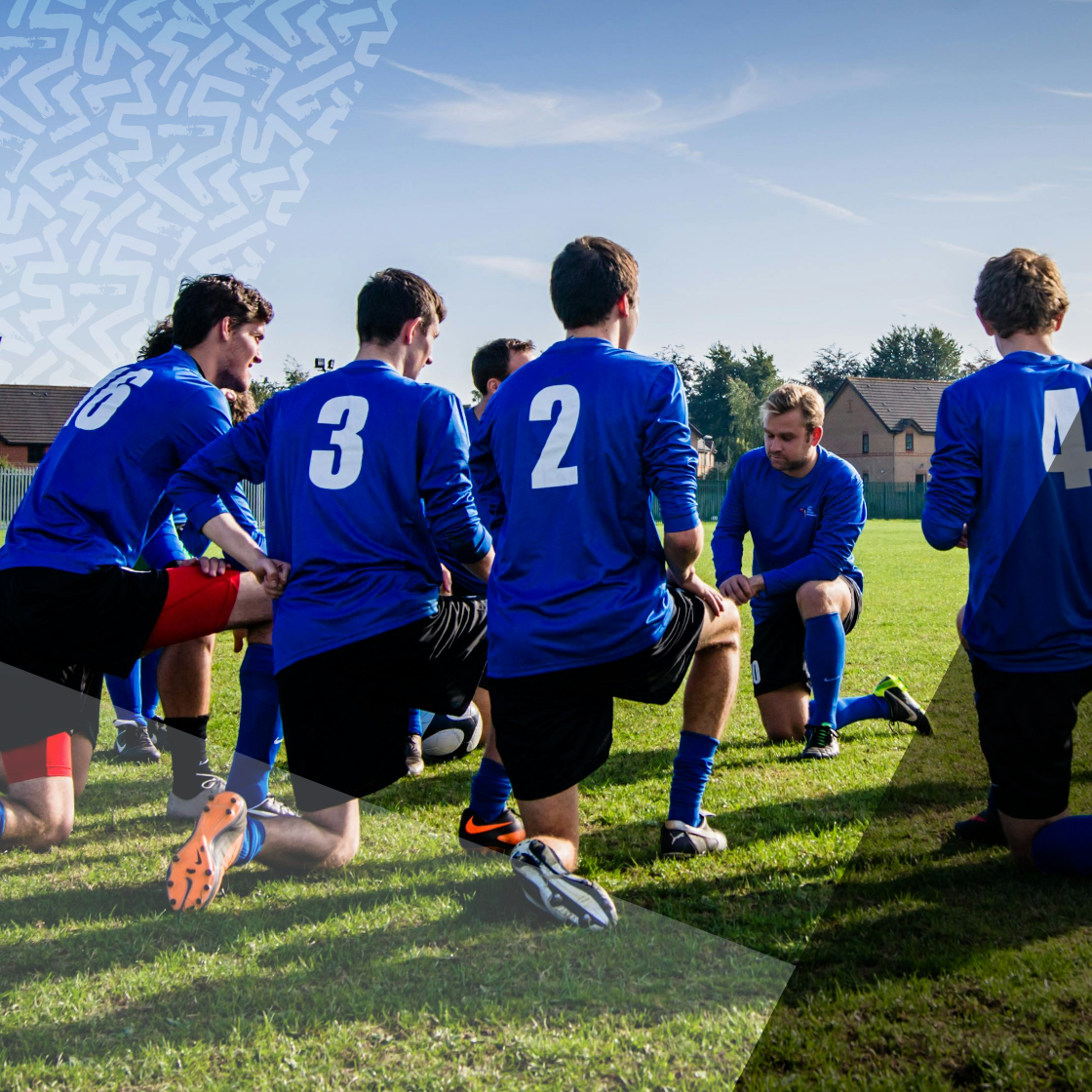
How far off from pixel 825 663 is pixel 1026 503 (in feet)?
7.12

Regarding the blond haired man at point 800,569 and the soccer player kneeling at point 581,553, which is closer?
the soccer player kneeling at point 581,553

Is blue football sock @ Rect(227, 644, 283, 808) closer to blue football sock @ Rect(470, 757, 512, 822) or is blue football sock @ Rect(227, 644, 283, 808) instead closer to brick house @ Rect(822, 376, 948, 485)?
blue football sock @ Rect(470, 757, 512, 822)

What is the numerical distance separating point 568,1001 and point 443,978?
384 mm

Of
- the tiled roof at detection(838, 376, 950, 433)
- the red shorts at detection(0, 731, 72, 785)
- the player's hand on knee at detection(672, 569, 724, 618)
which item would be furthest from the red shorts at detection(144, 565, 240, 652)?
the tiled roof at detection(838, 376, 950, 433)

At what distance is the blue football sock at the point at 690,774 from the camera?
400cm

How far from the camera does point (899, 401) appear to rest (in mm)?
75625

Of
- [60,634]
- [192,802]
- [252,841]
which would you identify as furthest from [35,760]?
[252,841]

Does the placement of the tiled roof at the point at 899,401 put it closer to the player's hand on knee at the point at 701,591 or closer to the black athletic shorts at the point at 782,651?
the black athletic shorts at the point at 782,651

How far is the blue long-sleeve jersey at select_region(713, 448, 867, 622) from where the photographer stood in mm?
5859

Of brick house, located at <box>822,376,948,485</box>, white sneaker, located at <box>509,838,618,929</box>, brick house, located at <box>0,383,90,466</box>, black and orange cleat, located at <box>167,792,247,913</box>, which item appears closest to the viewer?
white sneaker, located at <box>509,838,618,929</box>

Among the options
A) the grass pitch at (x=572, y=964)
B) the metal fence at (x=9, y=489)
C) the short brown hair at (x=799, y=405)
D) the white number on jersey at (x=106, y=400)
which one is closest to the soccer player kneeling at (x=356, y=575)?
the grass pitch at (x=572, y=964)

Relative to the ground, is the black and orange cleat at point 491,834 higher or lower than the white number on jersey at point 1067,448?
lower

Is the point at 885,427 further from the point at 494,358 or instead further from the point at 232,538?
the point at 232,538
